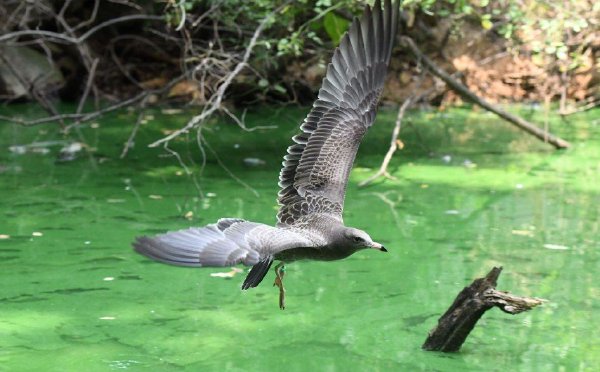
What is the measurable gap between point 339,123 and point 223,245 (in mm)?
1247

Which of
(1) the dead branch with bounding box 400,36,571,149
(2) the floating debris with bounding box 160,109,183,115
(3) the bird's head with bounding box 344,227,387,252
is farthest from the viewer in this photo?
(2) the floating debris with bounding box 160,109,183,115

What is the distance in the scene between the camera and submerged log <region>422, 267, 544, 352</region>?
3592 mm

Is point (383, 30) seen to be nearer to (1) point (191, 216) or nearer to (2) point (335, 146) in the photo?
(2) point (335, 146)

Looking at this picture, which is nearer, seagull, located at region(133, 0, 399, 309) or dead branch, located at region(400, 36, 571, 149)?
seagull, located at region(133, 0, 399, 309)

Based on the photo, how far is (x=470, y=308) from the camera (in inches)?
147

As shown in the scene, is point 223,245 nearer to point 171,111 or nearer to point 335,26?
point 335,26

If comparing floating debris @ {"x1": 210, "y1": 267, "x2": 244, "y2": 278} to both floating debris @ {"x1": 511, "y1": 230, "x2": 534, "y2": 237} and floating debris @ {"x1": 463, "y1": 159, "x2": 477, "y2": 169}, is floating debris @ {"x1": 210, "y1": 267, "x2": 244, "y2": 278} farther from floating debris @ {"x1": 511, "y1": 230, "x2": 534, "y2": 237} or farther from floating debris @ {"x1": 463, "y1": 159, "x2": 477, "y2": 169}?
floating debris @ {"x1": 463, "y1": 159, "x2": 477, "y2": 169}

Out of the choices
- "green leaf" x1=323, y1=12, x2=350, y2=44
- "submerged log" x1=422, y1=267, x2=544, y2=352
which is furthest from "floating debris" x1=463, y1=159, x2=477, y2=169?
"submerged log" x1=422, y1=267, x2=544, y2=352

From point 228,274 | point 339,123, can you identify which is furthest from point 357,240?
point 228,274

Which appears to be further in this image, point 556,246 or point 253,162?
point 253,162

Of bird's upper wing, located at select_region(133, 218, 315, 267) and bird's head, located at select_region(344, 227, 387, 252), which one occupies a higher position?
bird's upper wing, located at select_region(133, 218, 315, 267)

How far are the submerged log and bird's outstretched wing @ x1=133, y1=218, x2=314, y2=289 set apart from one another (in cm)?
88

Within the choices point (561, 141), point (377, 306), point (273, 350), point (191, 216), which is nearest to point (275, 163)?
point (191, 216)

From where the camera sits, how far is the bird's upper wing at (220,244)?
2.54 m
